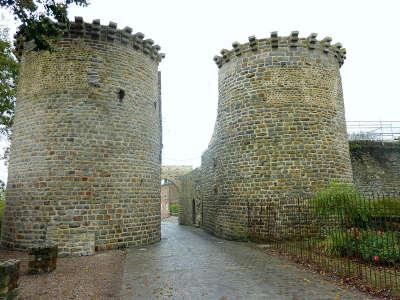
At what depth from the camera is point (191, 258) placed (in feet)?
31.8

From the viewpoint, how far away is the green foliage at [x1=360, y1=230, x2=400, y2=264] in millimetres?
8091

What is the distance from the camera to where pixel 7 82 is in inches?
663

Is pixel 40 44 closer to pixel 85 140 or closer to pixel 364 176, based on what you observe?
pixel 85 140

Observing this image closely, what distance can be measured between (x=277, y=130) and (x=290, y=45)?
12.5ft

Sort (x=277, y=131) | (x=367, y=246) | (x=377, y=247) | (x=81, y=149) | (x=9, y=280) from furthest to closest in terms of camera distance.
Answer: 1. (x=277, y=131)
2. (x=81, y=149)
3. (x=367, y=246)
4. (x=377, y=247)
5. (x=9, y=280)

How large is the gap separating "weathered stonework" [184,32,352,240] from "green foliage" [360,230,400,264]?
3.82m

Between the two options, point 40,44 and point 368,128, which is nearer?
point 40,44

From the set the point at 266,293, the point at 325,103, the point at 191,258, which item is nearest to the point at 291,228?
the point at 191,258

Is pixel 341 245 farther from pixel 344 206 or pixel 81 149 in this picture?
pixel 81 149

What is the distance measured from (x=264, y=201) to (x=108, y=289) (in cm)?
772

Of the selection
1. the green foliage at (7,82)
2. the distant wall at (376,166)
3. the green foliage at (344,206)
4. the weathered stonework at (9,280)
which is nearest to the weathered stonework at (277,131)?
the green foliage at (344,206)

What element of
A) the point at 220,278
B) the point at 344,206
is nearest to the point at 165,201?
the point at 344,206

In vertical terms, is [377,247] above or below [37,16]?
below

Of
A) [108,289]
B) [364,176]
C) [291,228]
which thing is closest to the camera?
[108,289]
